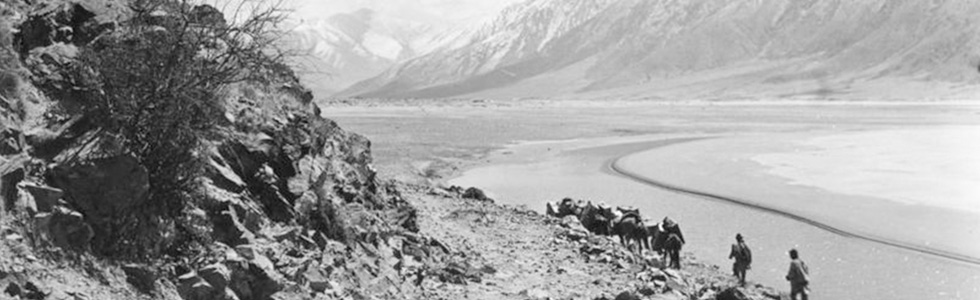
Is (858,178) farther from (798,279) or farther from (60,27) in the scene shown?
(60,27)

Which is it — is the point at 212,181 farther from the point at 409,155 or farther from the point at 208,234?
the point at 409,155

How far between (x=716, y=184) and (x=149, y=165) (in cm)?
2503

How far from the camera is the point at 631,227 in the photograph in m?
18.8

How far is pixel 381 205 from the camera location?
46.0 ft

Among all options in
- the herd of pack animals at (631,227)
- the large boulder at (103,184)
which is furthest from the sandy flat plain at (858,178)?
the large boulder at (103,184)

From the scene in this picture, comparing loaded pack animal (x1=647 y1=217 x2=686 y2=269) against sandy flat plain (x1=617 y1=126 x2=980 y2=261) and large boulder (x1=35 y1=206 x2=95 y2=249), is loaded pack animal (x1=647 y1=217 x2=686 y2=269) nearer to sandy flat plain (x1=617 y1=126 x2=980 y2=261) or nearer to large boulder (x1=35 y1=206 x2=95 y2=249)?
sandy flat plain (x1=617 y1=126 x2=980 y2=261)

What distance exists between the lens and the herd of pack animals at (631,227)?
54.4 feet

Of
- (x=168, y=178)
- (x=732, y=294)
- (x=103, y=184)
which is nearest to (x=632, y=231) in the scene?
(x=732, y=294)

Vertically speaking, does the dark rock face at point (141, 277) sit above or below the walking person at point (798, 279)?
above

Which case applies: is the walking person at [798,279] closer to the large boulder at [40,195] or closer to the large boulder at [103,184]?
the large boulder at [103,184]

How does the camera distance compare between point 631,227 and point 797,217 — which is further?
point 797,217

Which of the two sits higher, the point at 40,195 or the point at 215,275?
the point at 40,195

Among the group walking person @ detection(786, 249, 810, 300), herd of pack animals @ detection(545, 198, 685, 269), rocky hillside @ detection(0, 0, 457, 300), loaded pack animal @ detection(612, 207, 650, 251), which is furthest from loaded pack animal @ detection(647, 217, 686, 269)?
rocky hillside @ detection(0, 0, 457, 300)

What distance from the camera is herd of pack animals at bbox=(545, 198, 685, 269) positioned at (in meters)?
16.6
